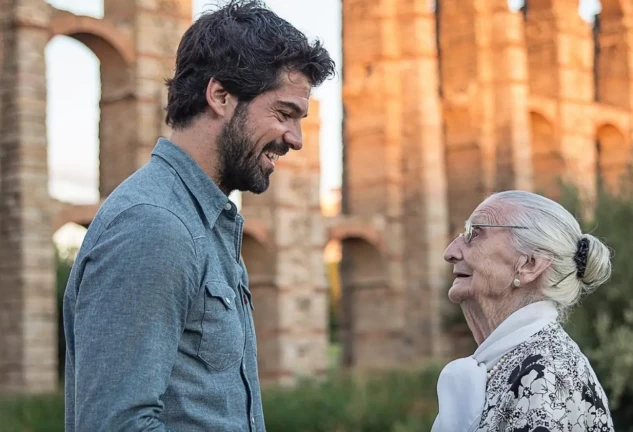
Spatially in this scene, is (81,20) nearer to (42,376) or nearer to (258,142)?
(42,376)

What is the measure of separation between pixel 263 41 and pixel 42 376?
41.3ft

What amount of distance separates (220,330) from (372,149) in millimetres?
18010

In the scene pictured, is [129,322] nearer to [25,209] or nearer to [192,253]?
[192,253]

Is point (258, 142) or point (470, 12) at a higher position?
point (470, 12)

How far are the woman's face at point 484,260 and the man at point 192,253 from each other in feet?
2.08

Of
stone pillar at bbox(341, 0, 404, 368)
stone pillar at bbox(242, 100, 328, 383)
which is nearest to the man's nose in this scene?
stone pillar at bbox(242, 100, 328, 383)

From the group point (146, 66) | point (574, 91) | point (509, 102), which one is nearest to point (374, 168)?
point (509, 102)

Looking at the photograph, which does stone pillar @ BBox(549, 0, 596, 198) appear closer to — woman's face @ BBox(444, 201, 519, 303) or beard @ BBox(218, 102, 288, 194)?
woman's face @ BBox(444, 201, 519, 303)

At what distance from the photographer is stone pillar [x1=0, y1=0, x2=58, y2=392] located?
14.0 metres

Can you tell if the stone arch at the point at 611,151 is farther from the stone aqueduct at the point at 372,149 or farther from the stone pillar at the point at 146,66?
the stone pillar at the point at 146,66

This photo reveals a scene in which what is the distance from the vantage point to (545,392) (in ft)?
7.66

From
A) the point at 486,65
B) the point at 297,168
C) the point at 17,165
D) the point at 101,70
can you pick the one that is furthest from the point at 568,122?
the point at 17,165

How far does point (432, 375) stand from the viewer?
52.0 ft

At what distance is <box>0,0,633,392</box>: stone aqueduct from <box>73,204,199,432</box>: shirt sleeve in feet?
41.1
